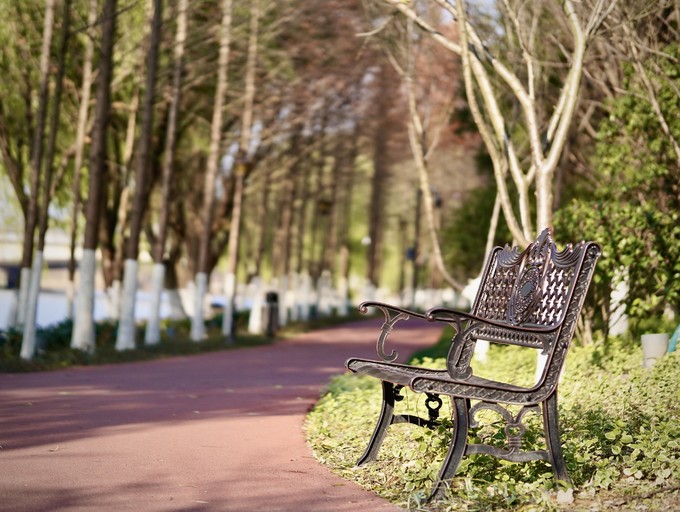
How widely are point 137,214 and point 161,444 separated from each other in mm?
13040

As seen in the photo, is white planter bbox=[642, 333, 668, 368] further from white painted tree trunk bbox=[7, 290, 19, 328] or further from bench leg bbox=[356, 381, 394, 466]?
white painted tree trunk bbox=[7, 290, 19, 328]

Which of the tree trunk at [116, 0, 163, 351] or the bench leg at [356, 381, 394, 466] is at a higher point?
the tree trunk at [116, 0, 163, 351]

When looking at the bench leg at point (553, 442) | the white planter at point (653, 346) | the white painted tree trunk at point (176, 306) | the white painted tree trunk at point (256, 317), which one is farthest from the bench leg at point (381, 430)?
the white painted tree trunk at point (176, 306)

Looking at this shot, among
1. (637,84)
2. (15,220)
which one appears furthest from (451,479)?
(15,220)

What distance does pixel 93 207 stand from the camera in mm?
18812

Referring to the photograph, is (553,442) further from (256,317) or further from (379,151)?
(379,151)

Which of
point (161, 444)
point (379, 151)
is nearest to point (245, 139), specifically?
point (379, 151)

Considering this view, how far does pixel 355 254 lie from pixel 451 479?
66.7m

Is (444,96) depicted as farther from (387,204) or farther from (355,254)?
(355,254)

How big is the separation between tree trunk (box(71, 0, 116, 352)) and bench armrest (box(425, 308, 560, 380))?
37.7ft

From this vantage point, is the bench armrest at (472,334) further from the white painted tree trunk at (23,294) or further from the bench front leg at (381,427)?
the white painted tree trunk at (23,294)

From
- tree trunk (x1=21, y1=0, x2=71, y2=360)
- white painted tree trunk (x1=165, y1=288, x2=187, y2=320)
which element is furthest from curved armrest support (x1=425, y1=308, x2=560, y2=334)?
white painted tree trunk (x1=165, y1=288, x2=187, y2=320)

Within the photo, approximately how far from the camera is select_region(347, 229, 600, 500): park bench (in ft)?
21.3

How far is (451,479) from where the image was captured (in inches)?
253
